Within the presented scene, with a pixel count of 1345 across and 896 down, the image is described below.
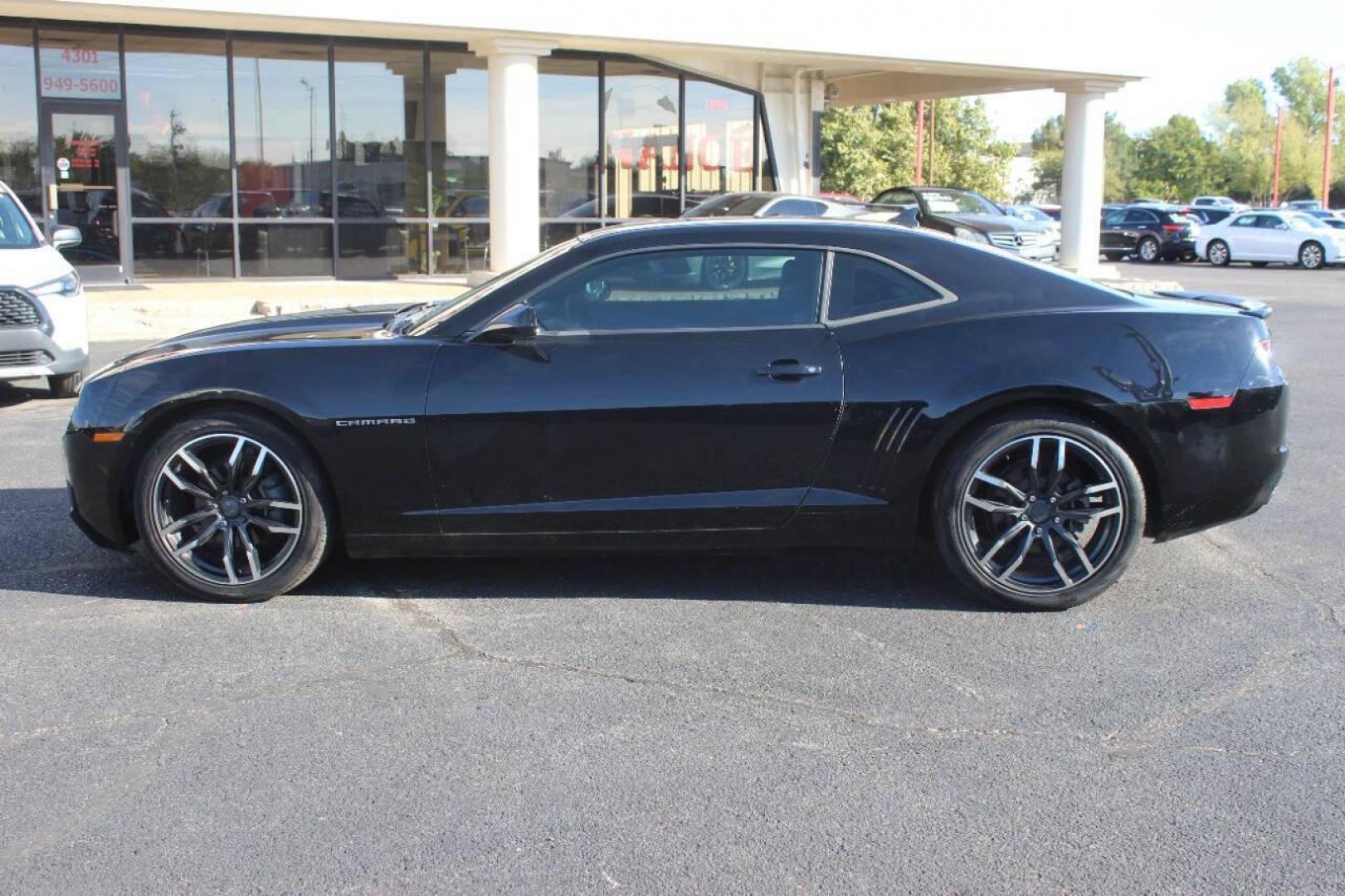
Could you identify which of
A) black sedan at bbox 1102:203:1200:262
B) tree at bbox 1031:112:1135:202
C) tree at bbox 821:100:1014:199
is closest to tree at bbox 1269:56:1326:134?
tree at bbox 1031:112:1135:202

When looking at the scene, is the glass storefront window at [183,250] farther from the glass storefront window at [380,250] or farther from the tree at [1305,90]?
the tree at [1305,90]

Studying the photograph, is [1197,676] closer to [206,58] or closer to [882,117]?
[206,58]

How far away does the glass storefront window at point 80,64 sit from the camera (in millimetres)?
18859

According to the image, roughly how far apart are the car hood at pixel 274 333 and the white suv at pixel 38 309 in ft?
14.5

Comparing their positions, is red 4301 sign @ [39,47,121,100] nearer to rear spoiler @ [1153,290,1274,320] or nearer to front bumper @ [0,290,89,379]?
front bumper @ [0,290,89,379]

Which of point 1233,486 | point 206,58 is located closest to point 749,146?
point 206,58

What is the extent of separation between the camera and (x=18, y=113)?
1880 cm

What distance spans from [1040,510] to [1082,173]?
20.1m

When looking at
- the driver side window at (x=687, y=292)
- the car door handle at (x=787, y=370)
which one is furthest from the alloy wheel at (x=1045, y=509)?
the driver side window at (x=687, y=292)

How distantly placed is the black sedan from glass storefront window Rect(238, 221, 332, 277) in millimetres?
24914

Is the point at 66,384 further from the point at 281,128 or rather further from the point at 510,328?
the point at 281,128

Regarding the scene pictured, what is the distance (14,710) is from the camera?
4.27 m

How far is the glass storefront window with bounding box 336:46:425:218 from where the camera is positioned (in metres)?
20.7

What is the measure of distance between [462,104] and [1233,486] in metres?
18.0
